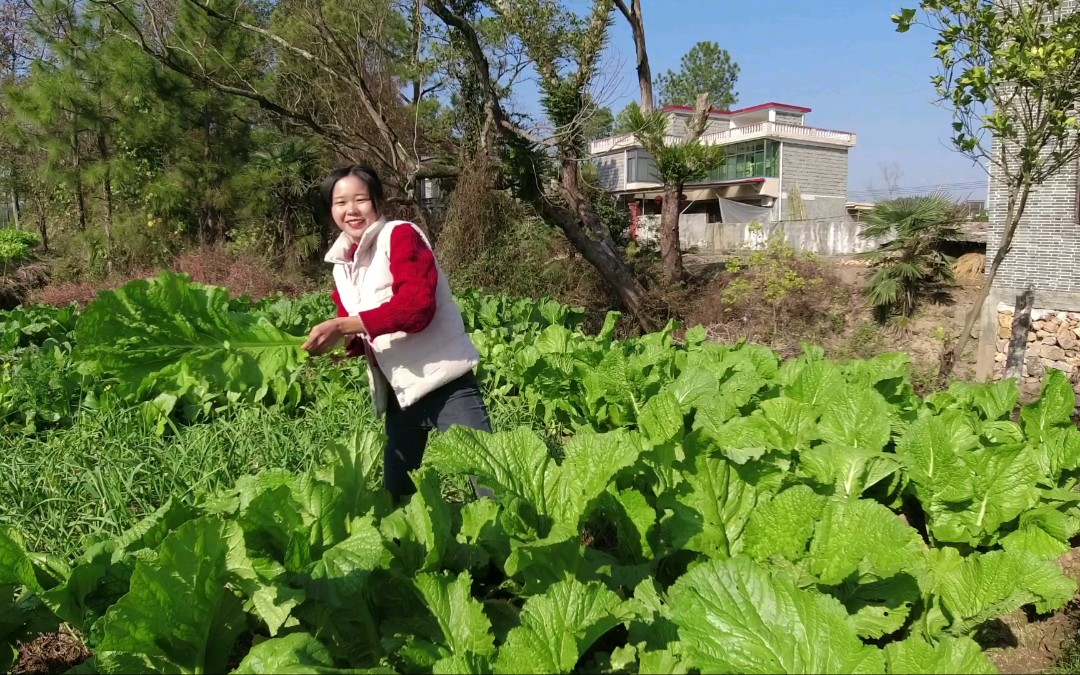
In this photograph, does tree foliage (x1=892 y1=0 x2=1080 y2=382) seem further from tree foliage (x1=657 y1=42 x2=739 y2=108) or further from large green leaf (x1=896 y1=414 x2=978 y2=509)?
tree foliage (x1=657 y1=42 x2=739 y2=108)

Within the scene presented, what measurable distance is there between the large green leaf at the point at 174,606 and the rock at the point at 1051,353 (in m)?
11.8

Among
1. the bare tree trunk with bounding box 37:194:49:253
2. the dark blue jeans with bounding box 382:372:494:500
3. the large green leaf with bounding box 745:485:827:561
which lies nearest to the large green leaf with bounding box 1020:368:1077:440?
the large green leaf with bounding box 745:485:827:561

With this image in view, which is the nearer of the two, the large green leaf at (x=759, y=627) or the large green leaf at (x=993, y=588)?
the large green leaf at (x=759, y=627)

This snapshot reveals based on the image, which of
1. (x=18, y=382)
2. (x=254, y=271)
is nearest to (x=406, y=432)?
(x=18, y=382)

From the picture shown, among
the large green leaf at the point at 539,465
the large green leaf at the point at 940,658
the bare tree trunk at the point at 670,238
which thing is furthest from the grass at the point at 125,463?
the bare tree trunk at the point at 670,238

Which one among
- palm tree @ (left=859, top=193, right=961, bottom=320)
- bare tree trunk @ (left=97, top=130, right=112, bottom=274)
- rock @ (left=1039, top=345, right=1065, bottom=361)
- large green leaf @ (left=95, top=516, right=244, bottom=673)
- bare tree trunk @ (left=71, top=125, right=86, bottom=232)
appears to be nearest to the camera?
large green leaf @ (left=95, top=516, right=244, bottom=673)

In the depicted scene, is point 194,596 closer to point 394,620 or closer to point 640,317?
point 394,620

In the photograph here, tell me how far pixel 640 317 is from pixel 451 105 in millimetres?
6516

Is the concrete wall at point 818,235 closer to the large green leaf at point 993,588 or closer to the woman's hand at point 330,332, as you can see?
the woman's hand at point 330,332

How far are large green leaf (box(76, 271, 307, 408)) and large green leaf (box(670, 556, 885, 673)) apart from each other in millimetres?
1703

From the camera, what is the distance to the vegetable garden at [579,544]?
141 cm

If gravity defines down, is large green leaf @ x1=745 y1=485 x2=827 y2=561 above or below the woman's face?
below

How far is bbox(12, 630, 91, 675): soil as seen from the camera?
2.10 metres

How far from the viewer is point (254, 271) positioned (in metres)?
14.8
